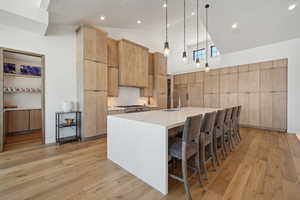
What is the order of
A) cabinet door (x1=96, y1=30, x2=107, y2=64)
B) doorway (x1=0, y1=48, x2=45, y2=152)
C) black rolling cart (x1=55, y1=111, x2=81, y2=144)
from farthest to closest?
doorway (x1=0, y1=48, x2=45, y2=152), cabinet door (x1=96, y1=30, x2=107, y2=64), black rolling cart (x1=55, y1=111, x2=81, y2=144)

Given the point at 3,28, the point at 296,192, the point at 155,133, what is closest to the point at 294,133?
the point at 296,192

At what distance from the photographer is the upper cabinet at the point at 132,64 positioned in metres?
4.52

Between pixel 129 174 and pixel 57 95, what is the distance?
2987mm

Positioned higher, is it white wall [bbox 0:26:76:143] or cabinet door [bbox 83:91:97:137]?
white wall [bbox 0:26:76:143]

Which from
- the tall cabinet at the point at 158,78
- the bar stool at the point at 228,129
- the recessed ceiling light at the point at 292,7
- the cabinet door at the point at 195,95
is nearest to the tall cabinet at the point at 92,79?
the tall cabinet at the point at 158,78

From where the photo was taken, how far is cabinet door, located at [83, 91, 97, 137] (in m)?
3.61

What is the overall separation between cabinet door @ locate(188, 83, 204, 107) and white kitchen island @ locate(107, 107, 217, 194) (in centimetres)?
502

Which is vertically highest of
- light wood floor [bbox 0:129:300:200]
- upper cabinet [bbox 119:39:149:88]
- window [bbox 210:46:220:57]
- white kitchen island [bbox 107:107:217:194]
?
window [bbox 210:46:220:57]

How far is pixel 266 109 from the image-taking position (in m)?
4.78

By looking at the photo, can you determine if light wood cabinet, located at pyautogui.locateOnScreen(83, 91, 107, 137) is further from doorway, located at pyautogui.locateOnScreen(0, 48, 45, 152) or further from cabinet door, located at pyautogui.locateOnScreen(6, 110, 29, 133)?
cabinet door, located at pyautogui.locateOnScreen(6, 110, 29, 133)

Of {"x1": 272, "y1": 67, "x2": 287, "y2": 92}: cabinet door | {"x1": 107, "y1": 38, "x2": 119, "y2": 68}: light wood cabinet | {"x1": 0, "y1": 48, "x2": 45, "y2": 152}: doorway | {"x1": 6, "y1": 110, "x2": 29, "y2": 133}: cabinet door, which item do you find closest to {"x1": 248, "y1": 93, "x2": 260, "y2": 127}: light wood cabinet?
{"x1": 272, "y1": 67, "x2": 287, "y2": 92}: cabinet door

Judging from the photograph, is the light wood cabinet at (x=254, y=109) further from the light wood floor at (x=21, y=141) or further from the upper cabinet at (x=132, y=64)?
the light wood floor at (x=21, y=141)

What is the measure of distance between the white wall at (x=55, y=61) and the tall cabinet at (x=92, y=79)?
241 millimetres

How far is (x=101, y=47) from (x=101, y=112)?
1927mm
